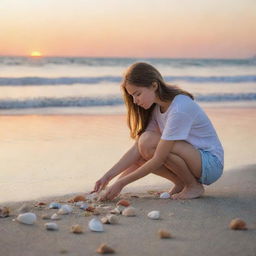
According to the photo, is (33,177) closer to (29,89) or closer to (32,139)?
(32,139)

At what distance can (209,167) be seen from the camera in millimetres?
4102

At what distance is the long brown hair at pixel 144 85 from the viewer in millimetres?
3984

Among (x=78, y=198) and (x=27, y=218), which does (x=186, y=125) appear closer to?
(x=78, y=198)

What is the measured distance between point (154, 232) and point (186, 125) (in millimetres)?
1060

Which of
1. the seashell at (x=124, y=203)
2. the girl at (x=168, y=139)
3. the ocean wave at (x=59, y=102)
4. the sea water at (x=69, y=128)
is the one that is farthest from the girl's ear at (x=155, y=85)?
the ocean wave at (x=59, y=102)

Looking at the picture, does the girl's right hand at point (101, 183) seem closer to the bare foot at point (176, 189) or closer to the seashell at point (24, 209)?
the bare foot at point (176, 189)

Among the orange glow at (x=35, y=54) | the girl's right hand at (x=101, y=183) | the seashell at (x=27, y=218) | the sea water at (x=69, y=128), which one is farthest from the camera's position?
the orange glow at (x=35, y=54)

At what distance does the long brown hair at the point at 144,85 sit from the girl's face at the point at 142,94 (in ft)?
0.09

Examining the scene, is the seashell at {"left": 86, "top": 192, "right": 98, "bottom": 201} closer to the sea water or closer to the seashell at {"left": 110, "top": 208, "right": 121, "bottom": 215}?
the sea water

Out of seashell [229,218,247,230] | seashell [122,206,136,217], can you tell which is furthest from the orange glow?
seashell [229,218,247,230]

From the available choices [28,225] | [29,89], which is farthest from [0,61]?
[28,225]

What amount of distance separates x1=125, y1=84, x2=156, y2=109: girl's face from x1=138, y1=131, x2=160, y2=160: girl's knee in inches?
9.2

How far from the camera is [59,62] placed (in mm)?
23422

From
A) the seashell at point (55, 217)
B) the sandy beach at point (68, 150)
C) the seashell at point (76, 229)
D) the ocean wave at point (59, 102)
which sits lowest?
the ocean wave at point (59, 102)
